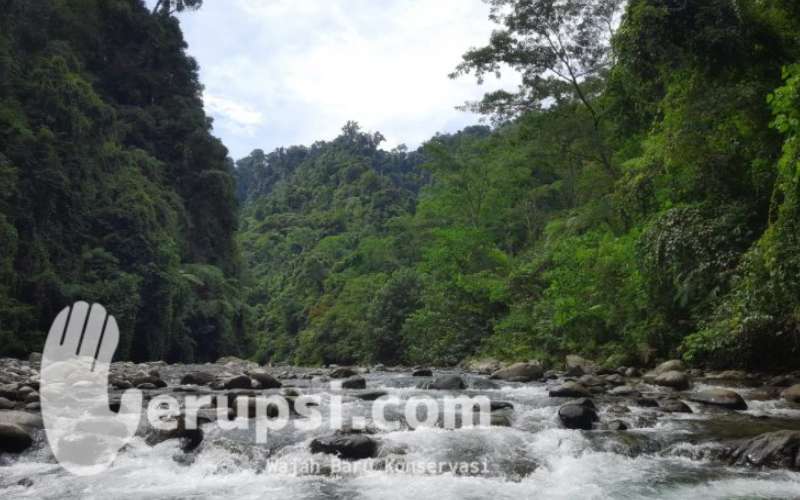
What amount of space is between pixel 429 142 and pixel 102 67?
2367 centimetres

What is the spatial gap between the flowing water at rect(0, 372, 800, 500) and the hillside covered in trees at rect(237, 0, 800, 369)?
8.73 feet

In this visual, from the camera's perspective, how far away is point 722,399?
292 inches

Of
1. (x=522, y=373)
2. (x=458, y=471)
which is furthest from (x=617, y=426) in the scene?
(x=522, y=373)

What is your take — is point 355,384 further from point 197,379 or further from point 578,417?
point 578,417

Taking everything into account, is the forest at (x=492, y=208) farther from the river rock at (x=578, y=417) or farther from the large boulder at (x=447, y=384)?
the large boulder at (x=447, y=384)

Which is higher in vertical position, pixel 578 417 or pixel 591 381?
pixel 578 417

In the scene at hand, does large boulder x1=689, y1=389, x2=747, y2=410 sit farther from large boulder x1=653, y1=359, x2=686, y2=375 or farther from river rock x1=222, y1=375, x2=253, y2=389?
river rock x1=222, y1=375, x2=253, y2=389

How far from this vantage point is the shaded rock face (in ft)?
15.6

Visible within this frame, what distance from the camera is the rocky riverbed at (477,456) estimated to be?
4500mm

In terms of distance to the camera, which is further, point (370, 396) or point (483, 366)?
point (483, 366)

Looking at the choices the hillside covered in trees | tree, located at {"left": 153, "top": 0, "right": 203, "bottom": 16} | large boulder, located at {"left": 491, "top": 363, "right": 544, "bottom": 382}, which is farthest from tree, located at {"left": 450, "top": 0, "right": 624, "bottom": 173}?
tree, located at {"left": 153, "top": 0, "right": 203, "bottom": 16}

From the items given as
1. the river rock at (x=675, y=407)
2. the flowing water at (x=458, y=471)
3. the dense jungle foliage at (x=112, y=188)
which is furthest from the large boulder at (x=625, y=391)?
the dense jungle foliage at (x=112, y=188)

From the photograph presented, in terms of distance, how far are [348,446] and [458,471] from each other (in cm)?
110

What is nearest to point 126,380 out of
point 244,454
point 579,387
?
point 244,454
